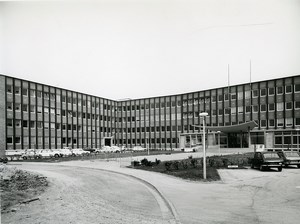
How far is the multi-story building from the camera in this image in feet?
163

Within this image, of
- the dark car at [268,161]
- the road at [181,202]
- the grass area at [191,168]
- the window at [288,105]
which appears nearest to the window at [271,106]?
the window at [288,105]

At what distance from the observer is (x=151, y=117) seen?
245ft

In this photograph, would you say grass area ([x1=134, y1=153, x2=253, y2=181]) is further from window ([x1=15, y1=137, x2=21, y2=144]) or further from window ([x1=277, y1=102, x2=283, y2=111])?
window ([x1=15, y1=137, x2=21, y2=144])

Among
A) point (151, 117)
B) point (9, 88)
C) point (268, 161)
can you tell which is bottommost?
point (268, 161)

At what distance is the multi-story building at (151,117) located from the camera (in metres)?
49.7

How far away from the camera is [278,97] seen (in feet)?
172

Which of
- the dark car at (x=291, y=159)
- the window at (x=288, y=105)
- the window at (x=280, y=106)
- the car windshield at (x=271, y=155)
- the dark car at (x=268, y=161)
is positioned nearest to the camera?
the dark car at (x=268, y=161)

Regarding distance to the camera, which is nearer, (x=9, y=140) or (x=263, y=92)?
(x=9, y=140)

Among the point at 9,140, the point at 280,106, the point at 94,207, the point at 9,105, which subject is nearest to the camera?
the point at 94,207

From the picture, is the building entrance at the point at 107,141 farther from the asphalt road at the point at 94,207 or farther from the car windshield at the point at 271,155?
the asphalt road at the point at 94,207

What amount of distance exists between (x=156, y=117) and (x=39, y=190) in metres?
60.1

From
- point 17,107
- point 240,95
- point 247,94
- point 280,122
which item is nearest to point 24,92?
point 17,107

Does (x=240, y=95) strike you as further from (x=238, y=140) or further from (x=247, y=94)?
(x=238, y=140)

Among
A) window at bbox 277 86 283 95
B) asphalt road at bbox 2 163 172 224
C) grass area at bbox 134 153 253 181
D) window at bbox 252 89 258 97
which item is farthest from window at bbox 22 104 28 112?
window at bbox 277 86 283 95
